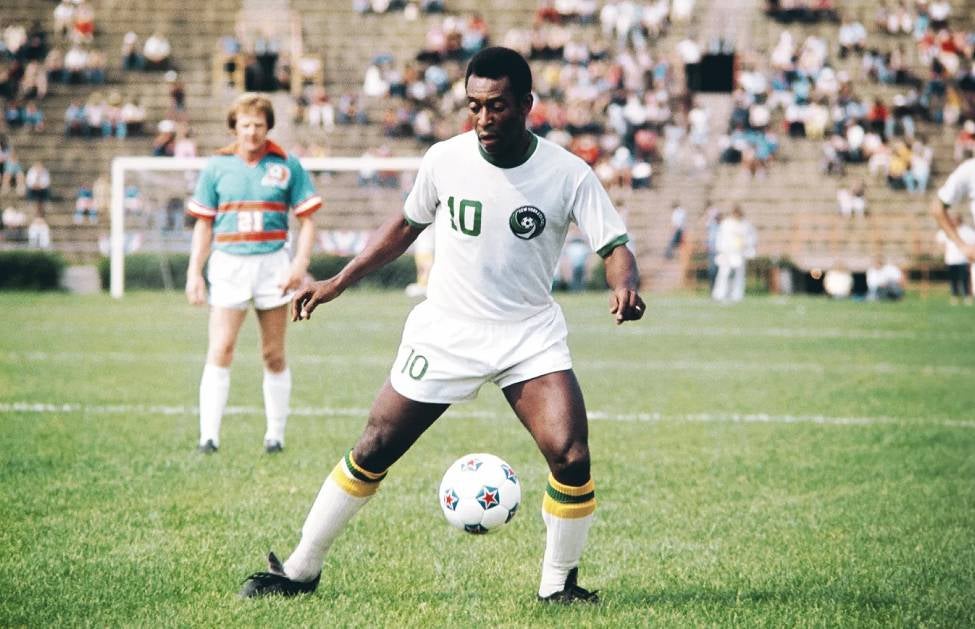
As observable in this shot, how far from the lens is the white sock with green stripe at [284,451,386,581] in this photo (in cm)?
559

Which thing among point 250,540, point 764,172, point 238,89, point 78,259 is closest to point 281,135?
point 238,89

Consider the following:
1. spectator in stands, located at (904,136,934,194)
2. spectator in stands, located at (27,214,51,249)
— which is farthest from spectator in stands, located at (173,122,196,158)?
spectator in stands, located at (904,136,934,194)

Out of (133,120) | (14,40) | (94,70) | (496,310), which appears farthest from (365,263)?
(14,40)

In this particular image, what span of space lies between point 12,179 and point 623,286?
35.2 m

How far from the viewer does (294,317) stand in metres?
→ 5.47

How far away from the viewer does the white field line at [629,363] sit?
15828mm

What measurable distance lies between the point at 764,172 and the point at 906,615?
34.3m

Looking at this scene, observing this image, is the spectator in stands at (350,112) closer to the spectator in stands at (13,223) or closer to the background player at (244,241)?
the spectator in stands at (13,223)

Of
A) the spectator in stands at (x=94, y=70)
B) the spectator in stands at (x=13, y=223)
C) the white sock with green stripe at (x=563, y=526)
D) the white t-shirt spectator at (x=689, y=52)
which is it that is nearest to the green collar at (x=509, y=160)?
the white sock with green stripe at (x=563, y=526)

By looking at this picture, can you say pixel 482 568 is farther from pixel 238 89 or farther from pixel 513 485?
pixel 238 89

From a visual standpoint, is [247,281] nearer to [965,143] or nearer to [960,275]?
[960,275]

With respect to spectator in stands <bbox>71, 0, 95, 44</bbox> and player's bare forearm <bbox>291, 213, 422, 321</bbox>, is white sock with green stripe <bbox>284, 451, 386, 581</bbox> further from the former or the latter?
spectator in stands <bbox>71, 0, 95, 44</bbox>

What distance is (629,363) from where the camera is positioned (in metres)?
16.6

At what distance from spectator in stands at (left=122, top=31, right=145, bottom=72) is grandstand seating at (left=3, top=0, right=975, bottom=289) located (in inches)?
13.2
